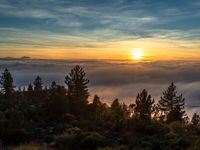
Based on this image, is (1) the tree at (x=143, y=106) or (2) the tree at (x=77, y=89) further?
(1) the tree at (x=143, y=106)

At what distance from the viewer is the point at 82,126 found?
91.1 ft

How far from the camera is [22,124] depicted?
83.1 ft

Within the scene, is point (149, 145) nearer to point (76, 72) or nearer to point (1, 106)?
point (1, 106)

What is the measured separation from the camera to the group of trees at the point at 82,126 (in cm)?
2047

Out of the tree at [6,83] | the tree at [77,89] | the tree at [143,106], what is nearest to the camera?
the tree at [77,89]

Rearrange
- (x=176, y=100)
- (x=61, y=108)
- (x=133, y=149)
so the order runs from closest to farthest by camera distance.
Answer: (x=133, y=149) < (x=61, y=108) < (x=176, y=100)

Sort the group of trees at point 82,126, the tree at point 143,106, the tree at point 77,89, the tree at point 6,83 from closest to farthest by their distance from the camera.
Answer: the group of trees at point 82,126 < the tree at point 77,89 < the tree at point 143,106 < the tree at point 6,83

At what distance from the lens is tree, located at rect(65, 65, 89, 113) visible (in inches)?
1618

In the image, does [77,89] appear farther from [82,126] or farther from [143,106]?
[82,126]

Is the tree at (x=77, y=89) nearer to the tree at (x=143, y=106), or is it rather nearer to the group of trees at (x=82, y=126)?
the group of trees at (x=82, y=126)

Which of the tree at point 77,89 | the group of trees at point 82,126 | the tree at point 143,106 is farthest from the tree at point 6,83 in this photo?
the tree at point 143,106

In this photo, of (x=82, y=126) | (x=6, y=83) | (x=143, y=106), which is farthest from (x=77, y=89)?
(x=6, y=83)

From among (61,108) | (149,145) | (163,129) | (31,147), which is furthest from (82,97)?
(31,147)

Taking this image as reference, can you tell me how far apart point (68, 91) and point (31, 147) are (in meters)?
28.2
